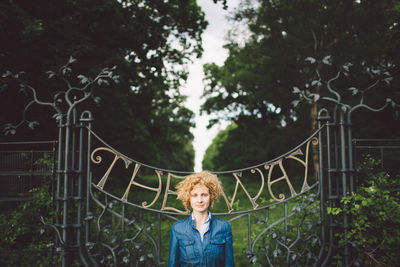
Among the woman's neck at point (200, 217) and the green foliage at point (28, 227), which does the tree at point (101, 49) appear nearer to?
the green foliage at point (28, 227)

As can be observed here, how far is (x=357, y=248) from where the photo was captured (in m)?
3.49

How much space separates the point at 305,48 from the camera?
13789 mm

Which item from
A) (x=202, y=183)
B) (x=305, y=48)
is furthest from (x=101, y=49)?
(x=305, y=48)

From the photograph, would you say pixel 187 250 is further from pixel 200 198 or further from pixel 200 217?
pixel 200 198

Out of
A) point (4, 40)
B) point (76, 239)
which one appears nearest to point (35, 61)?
point (4, 40)

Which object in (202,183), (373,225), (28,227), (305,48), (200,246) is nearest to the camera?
(200,246)

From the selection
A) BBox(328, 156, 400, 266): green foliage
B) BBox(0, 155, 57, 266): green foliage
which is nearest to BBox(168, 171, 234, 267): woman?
BBox(328, 156, 400, 266): green foliage

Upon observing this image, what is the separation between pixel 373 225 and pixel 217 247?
7.10 feet

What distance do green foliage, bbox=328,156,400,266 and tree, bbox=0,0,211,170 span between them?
17.8 feet

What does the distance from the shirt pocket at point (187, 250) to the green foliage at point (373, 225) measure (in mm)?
1791

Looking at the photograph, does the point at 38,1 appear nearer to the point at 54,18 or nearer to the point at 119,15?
the point at 54,18

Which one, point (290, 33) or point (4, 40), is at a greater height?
point (290, 33)

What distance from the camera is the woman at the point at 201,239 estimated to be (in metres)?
2.56

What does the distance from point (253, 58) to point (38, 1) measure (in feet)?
37.6
